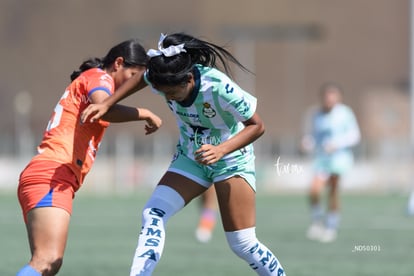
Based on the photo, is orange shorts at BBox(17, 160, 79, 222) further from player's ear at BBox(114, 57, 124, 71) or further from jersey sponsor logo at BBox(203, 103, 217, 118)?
jersey sponsor logo at BBox(203, 103, 217, 118)

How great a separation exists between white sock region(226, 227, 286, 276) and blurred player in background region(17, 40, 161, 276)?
3.16 feet

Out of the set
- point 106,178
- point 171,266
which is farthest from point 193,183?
point 106,178

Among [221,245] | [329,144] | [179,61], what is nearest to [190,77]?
[179,61]

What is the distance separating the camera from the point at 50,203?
644cm

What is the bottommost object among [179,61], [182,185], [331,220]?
[331,220]

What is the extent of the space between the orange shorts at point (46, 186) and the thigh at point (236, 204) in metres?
1.08

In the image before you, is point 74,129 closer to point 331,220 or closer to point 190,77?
point 190,77

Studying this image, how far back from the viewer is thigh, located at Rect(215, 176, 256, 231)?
7012mm

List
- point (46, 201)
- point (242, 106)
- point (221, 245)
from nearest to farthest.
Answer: point (46, 201) → point (242, 106) → point (221, 245)

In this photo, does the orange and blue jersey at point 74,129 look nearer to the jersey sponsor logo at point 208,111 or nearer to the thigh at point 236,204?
the jersey sponsor logo at point 208,111

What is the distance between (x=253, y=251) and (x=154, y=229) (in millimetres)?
776

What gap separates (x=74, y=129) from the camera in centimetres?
673

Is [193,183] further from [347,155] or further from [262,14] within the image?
[262,14]

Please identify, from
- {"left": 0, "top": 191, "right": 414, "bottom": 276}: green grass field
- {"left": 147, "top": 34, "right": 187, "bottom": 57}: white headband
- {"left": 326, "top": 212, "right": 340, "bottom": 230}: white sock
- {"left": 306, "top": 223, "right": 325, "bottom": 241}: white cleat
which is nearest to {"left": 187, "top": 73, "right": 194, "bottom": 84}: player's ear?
{"left": 147, "top": 34, "right": 187, "bottom": 57}: white headband
